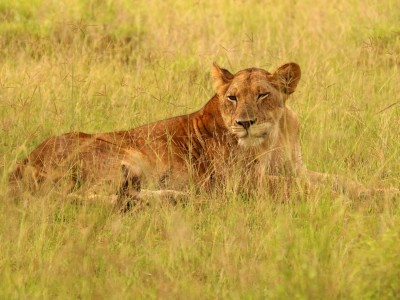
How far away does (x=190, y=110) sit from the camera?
21.6 feet

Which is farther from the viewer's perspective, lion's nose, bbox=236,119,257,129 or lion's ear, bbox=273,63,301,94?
lion's ear, bbox=273,63,301,94

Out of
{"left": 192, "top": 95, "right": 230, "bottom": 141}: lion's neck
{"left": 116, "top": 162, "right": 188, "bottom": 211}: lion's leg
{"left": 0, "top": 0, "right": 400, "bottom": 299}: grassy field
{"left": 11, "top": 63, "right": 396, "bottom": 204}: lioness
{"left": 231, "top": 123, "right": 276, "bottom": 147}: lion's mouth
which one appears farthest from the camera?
{"left": 192, "top": 95, "right": 230, "bottom": 141}: lion's neck

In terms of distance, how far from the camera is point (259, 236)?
427 centimetres

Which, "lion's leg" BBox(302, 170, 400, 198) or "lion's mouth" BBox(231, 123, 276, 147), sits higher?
"lion's mouth" BBox(231, 123, 276, 147)

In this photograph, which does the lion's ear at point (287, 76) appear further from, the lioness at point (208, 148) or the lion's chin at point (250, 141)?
the lion's chin at point (250, 141)

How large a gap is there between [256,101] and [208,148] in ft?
1.24

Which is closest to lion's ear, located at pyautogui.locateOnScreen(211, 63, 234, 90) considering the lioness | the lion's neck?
the lioness

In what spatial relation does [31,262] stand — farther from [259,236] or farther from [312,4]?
[312,4]

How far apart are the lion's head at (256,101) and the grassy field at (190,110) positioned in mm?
370

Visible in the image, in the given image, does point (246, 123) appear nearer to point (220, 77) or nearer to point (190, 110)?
point (220, 77)

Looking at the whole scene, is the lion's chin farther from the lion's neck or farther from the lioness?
the lion's neck

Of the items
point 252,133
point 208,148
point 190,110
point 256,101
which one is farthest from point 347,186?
point 190,110

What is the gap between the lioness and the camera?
17.1 ft

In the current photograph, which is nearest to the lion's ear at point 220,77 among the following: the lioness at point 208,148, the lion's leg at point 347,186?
the lioness at point 208,148
